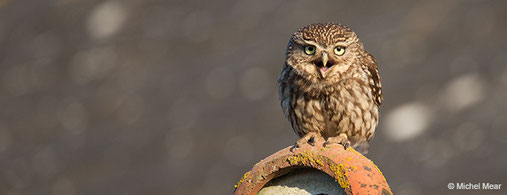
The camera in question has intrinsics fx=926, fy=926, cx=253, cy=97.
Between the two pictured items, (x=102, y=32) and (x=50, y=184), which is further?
(x=102, y=32)

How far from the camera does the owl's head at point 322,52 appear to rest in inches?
178

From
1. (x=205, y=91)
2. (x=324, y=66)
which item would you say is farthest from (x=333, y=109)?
(x=205, y=91)

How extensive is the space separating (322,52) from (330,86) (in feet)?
0.80

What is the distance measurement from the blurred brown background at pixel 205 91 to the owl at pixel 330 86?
1.14 m

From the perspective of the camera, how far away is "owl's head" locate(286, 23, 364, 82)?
4512 millimetres

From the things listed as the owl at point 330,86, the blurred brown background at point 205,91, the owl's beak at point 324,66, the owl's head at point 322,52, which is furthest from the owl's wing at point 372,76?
the blurred brown background at point 205,91

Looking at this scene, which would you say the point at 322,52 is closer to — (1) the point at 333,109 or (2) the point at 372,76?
(1) the point at 333,109

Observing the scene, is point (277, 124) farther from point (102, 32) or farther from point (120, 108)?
point (102, 32)

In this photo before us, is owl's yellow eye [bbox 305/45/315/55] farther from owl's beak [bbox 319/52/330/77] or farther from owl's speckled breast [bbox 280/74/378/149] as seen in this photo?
owl's speckled breast [bbox 280/74/378/149]

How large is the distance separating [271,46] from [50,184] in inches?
87.9

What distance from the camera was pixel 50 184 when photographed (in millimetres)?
7945

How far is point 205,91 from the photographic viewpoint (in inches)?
308

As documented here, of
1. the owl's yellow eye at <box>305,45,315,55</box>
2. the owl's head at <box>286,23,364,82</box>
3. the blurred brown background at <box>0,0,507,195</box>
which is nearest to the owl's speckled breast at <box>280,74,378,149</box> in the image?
the owl's head at <box>286,23,364,82</box>

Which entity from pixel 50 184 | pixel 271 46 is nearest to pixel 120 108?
pixel 50 184
